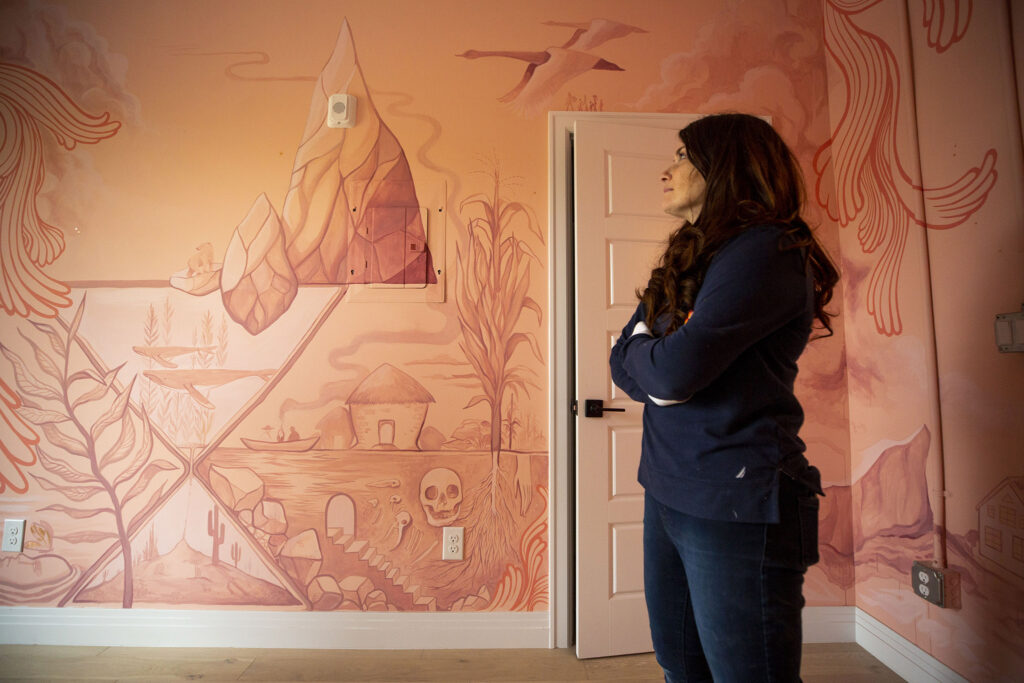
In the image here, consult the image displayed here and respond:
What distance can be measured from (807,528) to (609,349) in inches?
49.8

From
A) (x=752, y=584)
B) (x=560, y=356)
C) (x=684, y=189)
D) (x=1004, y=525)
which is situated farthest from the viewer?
(x=560, y=356)

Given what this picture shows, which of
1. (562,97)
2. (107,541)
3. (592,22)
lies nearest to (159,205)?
(107,541)

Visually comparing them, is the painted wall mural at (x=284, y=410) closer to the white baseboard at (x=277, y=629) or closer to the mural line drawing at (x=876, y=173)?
the white baseboard at (x=277, y=629)

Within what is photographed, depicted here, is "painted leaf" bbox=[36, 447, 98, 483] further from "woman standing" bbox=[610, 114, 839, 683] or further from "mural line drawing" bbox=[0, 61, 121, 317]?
"woman standing" bbox=[610, 114, 839, 683]

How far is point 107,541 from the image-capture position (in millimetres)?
2035

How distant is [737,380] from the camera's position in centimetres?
84

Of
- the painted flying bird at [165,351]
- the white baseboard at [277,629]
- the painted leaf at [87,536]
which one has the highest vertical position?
the painted flying bird at [165,351]

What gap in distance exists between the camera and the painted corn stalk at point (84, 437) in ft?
6.71

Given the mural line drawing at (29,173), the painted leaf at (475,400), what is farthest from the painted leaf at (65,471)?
the painted leaf at (475,400)

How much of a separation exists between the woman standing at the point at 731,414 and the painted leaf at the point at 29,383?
240cm

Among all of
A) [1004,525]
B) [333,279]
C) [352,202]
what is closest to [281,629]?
[333,279]

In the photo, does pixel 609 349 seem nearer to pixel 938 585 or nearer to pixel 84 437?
pixel 938 585

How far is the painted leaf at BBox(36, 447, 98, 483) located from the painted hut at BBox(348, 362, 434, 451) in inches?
43.6

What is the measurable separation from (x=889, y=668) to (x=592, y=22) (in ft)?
9.11
